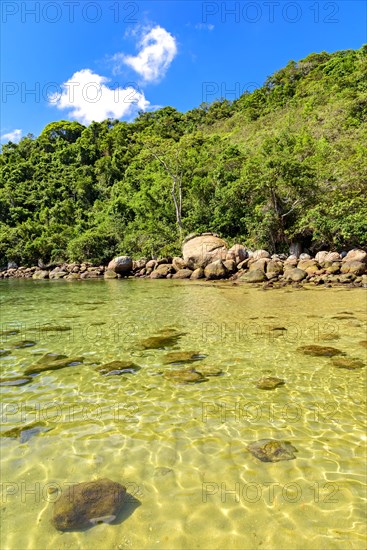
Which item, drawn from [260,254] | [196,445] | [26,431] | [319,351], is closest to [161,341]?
[319,351]

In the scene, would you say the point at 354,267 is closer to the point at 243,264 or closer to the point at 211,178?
the point at 243,264

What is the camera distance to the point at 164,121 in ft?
231

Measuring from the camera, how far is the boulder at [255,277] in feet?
67.2

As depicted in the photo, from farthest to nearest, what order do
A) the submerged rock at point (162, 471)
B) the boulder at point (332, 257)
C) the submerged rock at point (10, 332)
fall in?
the boulder at point (332, 257), the submerged rock at point (10, 332), the submerged rock at point (162, 471)

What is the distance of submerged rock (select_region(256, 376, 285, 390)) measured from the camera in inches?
202

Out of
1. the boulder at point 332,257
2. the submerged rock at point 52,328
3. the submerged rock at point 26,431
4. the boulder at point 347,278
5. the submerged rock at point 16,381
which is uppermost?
the boulder at point 332,257

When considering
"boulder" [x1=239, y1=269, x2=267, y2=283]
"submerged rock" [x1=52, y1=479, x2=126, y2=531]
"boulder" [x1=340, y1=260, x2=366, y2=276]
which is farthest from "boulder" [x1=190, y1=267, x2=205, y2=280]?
"submerged rock" [x1=52, y1=479, x2=126, y2=531]

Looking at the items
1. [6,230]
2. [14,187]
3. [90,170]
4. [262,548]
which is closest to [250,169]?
[262,548]

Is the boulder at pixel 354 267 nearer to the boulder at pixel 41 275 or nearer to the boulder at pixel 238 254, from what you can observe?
the boulder at pixel 238 254

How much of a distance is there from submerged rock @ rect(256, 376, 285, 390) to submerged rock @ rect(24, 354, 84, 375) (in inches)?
129

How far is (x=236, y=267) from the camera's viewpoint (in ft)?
79.6

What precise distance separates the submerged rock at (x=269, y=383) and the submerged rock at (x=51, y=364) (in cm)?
327

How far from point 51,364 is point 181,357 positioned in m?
2.38

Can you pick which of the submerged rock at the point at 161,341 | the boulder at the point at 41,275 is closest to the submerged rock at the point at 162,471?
the submerged rock at the point at 161,341
